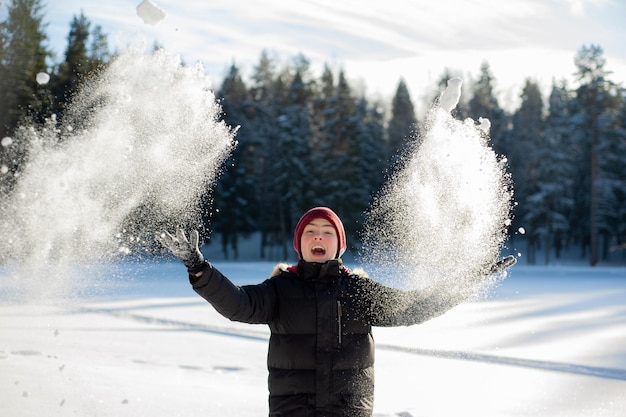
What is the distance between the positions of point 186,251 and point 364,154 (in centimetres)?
3848

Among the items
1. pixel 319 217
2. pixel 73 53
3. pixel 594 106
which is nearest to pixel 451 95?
pixel 319 217

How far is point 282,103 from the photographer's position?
4691 centimetres

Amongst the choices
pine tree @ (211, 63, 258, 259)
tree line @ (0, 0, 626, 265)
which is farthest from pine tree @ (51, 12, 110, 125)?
pine tree @ (211, 63, 258, 259)

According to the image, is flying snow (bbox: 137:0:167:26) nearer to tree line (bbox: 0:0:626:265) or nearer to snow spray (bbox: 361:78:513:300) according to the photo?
snow spray (bbox: 361:78:513:300)

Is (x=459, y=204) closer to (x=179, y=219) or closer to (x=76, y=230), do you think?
(x=179, y=219)

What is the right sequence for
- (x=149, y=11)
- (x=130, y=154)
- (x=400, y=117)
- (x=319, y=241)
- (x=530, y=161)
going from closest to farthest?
(x=319, y=241) → (x=149, y=11) → (x=130, y=154) → (x=530, y=161) → (x=400, y=117)

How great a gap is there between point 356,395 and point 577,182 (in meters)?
45.6

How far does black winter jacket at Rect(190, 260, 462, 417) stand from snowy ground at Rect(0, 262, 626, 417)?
2.19 meters

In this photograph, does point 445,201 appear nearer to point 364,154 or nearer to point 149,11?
point 149,11

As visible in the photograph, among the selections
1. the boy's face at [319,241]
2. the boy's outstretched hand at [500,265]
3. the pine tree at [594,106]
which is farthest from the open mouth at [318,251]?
the pine tree at [594,106]

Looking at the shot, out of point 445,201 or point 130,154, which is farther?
point 130,154

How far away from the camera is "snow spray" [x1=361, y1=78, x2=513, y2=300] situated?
4.18 m

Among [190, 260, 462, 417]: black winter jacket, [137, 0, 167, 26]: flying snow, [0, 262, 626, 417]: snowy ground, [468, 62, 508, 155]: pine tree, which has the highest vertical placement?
[468, 62, 508, 155]: pine tree

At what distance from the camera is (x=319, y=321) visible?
2.93 m
